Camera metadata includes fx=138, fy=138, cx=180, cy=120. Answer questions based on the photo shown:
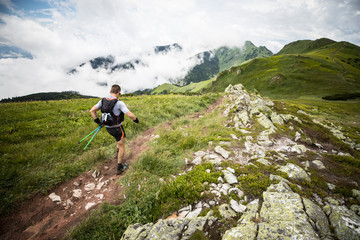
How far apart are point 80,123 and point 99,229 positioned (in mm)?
9691

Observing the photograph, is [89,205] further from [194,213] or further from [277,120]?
[277,120]

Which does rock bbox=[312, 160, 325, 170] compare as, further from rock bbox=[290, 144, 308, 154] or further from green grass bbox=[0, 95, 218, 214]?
green grass bbox=[0, 95, 218, 214]

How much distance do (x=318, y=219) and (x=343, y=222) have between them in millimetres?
510

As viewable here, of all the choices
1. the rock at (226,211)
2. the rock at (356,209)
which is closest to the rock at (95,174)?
the rock at (226,211)

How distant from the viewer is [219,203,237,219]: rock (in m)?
3.97

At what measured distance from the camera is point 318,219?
11.8ft

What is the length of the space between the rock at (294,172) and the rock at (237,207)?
2558 millimetres

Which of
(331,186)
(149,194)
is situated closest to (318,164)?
(331,186)

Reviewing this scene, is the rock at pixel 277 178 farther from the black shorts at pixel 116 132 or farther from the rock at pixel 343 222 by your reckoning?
the black shorts at pixel 116 132

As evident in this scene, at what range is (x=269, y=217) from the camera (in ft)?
12.3

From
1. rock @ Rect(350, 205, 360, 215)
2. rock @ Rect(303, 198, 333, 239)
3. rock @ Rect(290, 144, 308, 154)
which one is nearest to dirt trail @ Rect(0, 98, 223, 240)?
rock @ Rect(303, 198, 333, 239)

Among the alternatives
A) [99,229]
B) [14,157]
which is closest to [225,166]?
[99,229]

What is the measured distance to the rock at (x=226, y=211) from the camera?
397cm

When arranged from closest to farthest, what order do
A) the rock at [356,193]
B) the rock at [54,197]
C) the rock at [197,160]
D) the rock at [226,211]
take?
the rock at [226,211] → the rock at [356,193] → the rock at [54,197] → the rock at [197,160]
